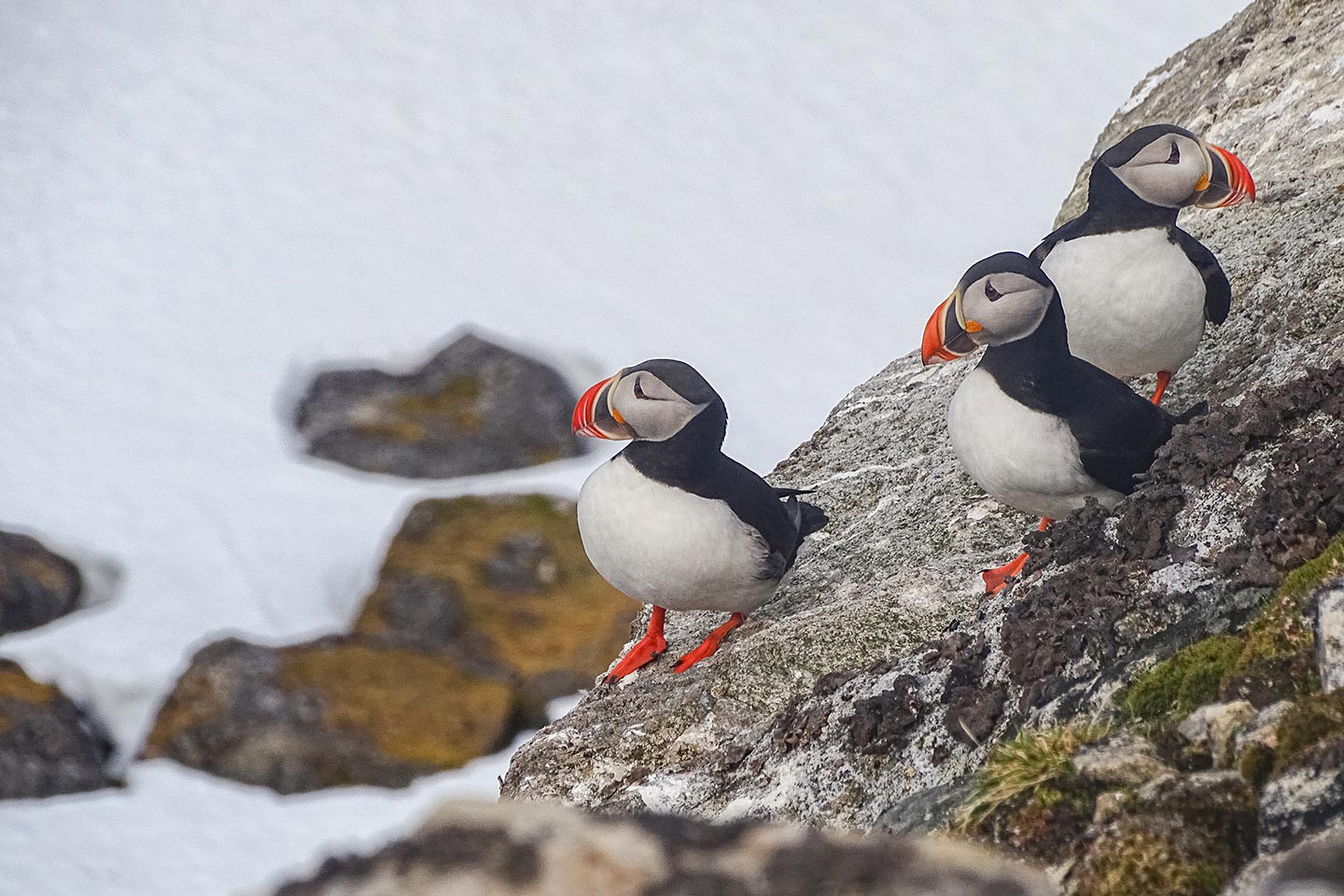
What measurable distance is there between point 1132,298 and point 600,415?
10.3ft

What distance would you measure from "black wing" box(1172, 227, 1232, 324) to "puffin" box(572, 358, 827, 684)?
2.87m

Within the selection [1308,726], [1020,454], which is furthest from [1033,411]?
[1308,726]

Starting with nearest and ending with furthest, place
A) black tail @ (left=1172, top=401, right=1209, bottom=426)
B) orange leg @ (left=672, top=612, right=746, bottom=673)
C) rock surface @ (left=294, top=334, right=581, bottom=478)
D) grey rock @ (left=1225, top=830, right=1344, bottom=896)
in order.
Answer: grey rock @ (left=1225, top=830, right=1344, bottom=896)
black tail @ (left=1172, top=401, right=1209, bottom=426)
orange leg @ (left=672, top=612, right=746, bottom=673)
rock surface @ (left=294, top=334, right=581, bottom=478)

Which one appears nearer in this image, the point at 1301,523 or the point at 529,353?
the point at 1301,523

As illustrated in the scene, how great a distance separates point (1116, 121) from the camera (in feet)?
45.0

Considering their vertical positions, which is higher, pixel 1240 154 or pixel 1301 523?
pixel 1240 154

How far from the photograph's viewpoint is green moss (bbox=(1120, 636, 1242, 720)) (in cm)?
403

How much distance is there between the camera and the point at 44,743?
1661cm

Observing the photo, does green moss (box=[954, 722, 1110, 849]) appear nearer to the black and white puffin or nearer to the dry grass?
the dry grass

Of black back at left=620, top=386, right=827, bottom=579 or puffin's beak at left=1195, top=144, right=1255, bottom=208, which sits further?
puffin's beak at left=1195, top=144, right=1255, bottom=208

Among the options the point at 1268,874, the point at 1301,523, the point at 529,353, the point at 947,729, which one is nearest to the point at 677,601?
the point at 947,729

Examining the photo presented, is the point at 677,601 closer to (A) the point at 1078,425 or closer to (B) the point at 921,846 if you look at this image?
(A) the point at 1078,425

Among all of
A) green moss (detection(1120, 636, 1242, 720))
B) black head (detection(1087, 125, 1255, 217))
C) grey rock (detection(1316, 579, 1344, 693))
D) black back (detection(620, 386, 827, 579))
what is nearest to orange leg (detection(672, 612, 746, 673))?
black back (detection(620, 386, 827, 579))

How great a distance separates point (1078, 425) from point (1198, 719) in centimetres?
295
